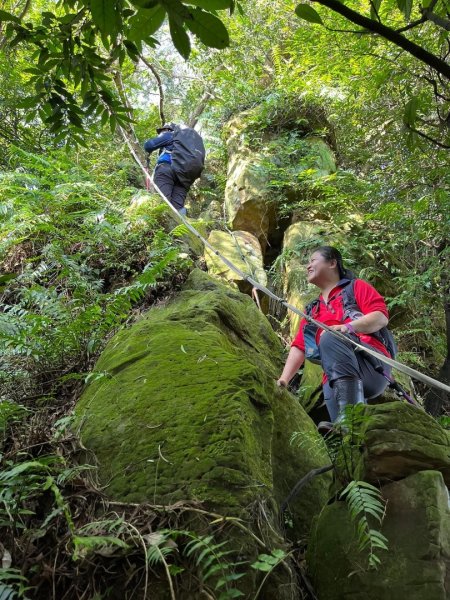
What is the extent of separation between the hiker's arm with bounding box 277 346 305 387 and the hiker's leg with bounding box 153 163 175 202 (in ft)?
15.0

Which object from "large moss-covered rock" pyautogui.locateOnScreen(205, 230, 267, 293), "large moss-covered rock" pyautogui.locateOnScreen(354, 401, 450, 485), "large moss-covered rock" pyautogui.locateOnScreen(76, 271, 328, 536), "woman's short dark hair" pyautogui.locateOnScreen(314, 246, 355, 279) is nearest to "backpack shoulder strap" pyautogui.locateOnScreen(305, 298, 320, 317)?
"woman's short dark hair" pyautogui.locateOnScreen(314, 246, 355, 279)

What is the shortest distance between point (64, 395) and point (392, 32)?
318 centimetres

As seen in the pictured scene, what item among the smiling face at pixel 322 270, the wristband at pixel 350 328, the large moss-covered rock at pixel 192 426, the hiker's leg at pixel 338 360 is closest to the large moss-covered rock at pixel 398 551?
the large moss-covered rock at pixel 192 426

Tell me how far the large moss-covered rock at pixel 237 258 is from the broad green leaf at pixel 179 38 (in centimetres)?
517

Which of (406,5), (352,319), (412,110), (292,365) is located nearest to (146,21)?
(406,5)

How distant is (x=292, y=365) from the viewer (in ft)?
12.7

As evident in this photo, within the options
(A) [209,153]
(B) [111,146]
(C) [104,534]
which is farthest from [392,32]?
(A) [209,153]

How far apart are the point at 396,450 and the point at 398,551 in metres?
0.42

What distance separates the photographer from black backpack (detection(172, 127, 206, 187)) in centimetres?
744

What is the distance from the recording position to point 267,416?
2.50m

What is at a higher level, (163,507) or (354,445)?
(163,507)

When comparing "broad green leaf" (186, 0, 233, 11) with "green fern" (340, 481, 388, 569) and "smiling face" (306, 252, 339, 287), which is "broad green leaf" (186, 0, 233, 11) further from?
"smiling face" (306, 252, 339, 287)

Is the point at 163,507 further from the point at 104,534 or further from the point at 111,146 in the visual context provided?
the point at 111,146

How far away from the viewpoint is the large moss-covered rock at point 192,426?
1890 millimetres
